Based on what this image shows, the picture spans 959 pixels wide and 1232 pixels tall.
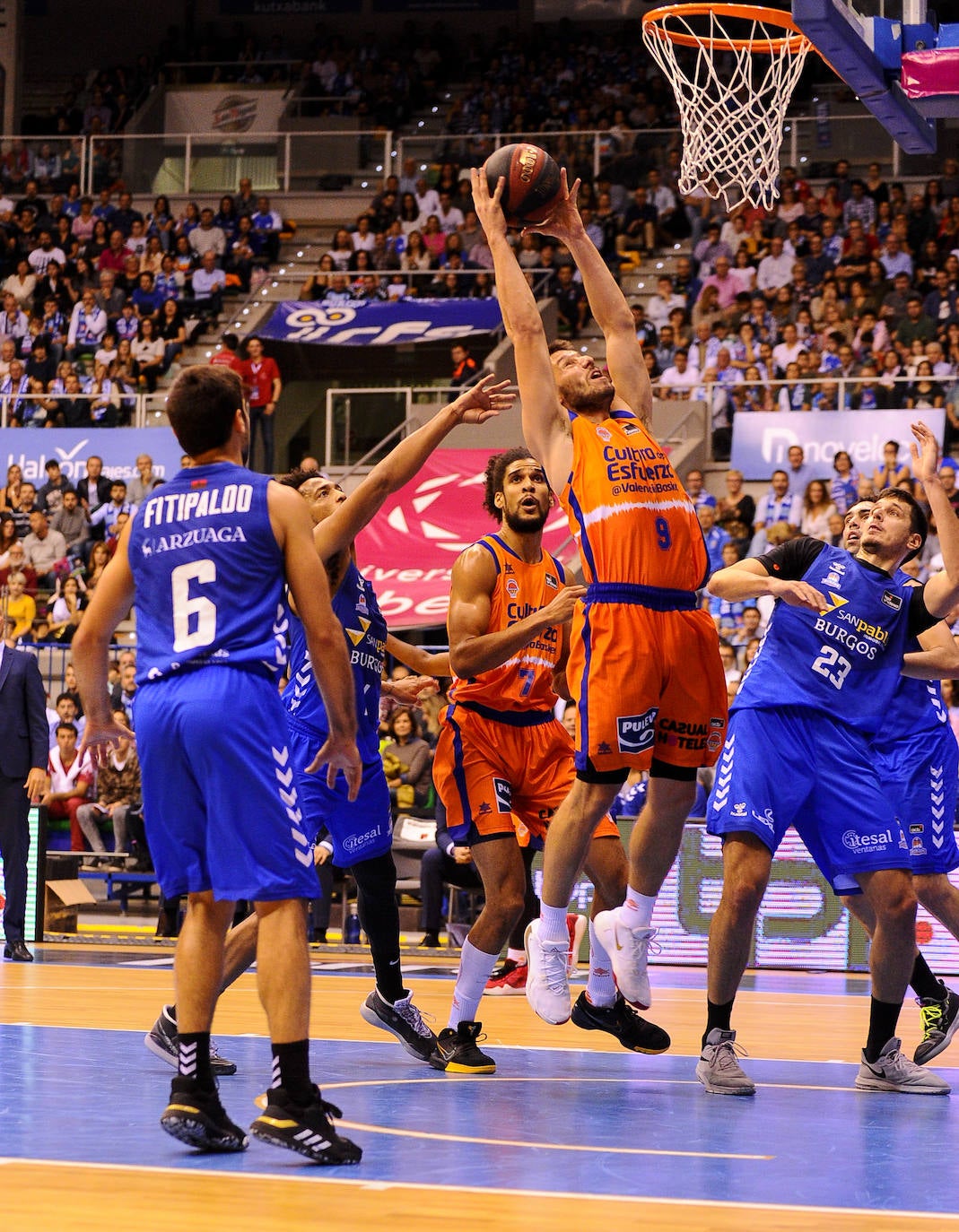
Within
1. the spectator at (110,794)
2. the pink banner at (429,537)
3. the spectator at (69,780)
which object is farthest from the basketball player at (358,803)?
the pink banner at (429,537)

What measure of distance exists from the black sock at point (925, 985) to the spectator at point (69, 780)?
1011 cm

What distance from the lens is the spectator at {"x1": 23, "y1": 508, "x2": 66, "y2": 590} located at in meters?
19.3

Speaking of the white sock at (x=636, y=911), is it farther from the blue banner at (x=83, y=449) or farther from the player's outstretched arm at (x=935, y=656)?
the blue banner at (x=83, y=449)

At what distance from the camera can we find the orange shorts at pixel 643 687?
6.20m

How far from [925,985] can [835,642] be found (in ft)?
4.97

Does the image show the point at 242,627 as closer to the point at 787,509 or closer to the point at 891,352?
the point at 787,509

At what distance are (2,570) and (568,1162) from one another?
1565cm

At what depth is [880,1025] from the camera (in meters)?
6.30

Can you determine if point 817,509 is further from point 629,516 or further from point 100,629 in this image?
point 100,629

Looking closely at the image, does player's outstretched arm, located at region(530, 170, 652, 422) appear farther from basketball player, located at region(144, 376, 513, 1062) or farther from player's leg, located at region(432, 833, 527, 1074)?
player's leg, located at region(432, 833, 527, 1074)

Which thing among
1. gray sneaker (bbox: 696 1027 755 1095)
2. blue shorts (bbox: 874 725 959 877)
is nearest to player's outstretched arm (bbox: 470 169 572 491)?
blue shorts (bbox: 874 725 959 877)

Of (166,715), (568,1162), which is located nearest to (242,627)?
(166,715)

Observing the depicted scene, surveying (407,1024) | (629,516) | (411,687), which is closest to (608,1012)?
(407,1024)

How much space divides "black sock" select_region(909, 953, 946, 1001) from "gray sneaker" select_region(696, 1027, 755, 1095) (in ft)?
3.39
